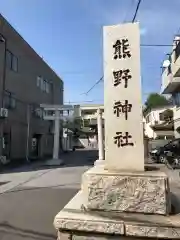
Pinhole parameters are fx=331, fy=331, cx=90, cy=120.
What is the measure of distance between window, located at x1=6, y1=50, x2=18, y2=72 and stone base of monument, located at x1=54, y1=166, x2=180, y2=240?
22900 mm

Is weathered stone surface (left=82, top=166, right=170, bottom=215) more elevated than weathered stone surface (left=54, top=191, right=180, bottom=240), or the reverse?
weathered stone surface (left=82, top=166, right=170, bottom=215)

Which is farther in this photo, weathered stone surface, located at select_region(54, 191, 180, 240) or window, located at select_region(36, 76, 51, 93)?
window, located at select_region(36, 76, 51, 93)

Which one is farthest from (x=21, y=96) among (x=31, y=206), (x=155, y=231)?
(x=155, y=231)

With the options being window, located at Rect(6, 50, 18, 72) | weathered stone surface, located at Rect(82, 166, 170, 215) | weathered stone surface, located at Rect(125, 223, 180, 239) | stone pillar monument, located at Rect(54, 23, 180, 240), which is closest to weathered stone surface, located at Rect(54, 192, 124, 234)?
stone pillar monument, located at Rect(54, 23, 180, 240)

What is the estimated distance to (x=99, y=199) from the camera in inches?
178

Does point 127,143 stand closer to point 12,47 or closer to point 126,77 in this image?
point 126,77

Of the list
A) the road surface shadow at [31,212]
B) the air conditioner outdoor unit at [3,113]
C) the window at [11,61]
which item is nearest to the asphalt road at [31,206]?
the road surface shadow at [31,212]

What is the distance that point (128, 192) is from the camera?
14.5 feet

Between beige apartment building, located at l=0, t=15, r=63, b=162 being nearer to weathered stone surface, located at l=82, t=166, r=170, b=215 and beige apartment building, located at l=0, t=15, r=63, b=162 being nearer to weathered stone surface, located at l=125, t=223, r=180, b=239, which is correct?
weathered stone surface, located at l=82, t=166, r=170, b=215

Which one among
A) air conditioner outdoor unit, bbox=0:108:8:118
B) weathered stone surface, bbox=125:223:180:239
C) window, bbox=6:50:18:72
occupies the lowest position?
weathered stone surface, bbox=125:223:180:239

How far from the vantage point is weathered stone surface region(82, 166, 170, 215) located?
14.3 feet

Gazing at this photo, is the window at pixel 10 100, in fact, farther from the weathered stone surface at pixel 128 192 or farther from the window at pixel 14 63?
the weathered stone surface at pixel 128 192

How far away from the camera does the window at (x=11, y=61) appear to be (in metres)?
26.0

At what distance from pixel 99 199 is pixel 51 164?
72.9 ft
